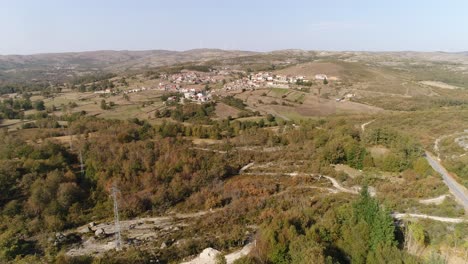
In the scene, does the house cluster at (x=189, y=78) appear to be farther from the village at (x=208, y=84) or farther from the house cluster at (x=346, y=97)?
the house cluster at (x=346, y=97)

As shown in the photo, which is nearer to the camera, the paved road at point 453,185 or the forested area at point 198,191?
the forested area at point 198,191

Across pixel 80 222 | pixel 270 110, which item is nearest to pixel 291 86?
pixel 270 110

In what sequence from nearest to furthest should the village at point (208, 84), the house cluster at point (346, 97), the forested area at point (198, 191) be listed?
the forested area at point (198, 191), the house cluster at point (346, 97), the village at point (208, 84)

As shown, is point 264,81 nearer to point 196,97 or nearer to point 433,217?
point 196,97

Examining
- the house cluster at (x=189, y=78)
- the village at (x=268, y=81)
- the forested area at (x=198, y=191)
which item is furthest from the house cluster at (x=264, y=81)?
the forested area at (x=198, y=191)

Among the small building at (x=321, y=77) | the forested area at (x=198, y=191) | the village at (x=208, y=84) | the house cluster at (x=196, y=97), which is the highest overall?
the small building at (x=321, y=77)

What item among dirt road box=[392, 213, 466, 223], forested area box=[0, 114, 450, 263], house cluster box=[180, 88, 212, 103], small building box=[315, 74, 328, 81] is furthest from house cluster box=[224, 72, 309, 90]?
dirt road box=[392, 213, 466, 223]
